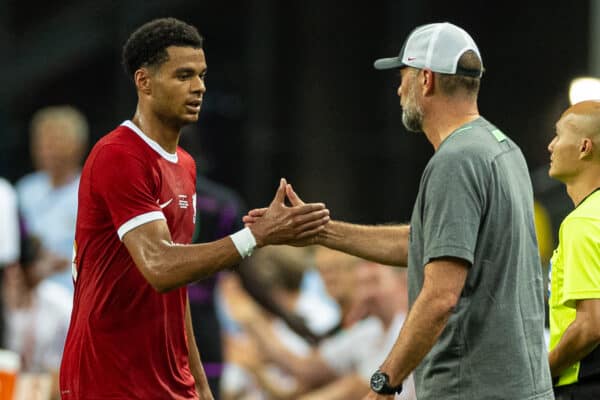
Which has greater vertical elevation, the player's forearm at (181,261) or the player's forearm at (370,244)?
the player's forearm at (181,261)

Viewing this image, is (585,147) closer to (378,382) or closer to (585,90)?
(378,382)

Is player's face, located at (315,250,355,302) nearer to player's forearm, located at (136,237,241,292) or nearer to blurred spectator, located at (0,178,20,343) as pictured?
blurred spectator, located at (0,178,20,343)

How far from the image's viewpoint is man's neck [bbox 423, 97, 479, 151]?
5.10 metres

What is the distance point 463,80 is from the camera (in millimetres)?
5109

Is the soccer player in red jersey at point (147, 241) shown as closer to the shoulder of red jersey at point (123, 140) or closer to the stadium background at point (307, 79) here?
the shoulder of red jersey at point (123, 140)

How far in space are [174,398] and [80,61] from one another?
10213 mm

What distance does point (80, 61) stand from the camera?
592 inches

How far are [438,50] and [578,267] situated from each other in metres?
1.01

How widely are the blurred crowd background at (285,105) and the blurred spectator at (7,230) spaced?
288mm

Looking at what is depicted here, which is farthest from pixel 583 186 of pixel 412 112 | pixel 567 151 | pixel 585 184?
pixel 412 112

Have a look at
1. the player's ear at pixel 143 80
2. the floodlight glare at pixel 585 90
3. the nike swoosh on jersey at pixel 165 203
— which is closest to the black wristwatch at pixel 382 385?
the nike swoosh on jersey at pixel 165 203

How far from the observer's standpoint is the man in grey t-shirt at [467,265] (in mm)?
4727

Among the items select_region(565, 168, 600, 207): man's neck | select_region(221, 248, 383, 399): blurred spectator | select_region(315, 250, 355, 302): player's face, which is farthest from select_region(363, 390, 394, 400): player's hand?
select_region(315, 250, 355, 302): player's face

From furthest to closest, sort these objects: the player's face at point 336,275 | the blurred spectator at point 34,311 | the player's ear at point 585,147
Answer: the player's face at point 336,275 → the blurred spectator at point 34,311 → the player's ear at point 585,147
